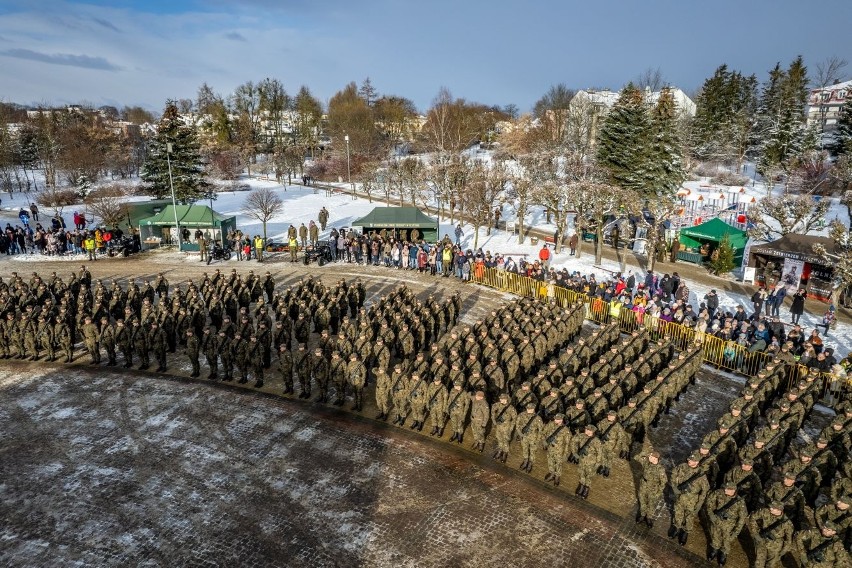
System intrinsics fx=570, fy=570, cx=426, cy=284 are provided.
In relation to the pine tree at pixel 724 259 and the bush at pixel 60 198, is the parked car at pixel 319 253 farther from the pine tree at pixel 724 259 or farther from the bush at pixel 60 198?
the bush at pixel 60 198

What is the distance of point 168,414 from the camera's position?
12.4m

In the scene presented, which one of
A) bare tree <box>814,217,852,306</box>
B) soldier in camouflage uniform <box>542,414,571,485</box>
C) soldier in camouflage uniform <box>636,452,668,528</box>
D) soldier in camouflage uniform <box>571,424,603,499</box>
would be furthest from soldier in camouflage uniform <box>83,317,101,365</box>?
bare tree <box>814,217,852,306</box>

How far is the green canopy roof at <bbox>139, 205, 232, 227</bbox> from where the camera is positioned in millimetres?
27919

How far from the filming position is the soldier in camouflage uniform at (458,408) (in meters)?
11.1

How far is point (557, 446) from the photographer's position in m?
9.80

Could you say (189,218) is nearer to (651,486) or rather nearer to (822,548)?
(651,486)

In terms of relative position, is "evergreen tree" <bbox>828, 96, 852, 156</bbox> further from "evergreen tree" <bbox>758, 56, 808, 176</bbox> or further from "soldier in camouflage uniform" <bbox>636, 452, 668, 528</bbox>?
"soldier in camouflage uniform" <bbox>636, 452, 668, 528</bbox>

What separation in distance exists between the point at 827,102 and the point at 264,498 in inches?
3526

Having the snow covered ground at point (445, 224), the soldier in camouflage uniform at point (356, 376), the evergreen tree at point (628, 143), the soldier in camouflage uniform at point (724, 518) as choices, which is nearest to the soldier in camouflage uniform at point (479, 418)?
the soldier in camouflage uniform at point (356, 376)

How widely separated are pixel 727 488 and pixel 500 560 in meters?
3.48

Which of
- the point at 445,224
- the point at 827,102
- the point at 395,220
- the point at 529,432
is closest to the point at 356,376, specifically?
the point at 529,432

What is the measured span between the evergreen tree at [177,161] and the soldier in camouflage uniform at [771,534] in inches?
1524

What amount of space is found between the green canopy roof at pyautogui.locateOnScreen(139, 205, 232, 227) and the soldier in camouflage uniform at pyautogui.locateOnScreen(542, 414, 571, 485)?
22.4m

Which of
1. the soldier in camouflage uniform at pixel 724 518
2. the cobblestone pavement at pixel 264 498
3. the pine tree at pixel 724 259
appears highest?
the pine tree at pixel 724 259
